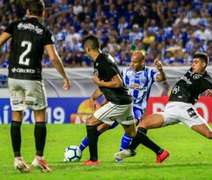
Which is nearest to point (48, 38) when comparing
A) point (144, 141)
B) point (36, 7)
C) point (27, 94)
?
point (36, 7)

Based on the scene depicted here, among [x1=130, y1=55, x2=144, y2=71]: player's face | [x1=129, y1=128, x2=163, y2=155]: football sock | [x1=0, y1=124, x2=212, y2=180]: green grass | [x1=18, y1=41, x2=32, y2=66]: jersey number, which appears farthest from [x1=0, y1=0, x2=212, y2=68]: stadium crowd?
[x1=18, y1=41, x2=32, y2=66]: jersey number

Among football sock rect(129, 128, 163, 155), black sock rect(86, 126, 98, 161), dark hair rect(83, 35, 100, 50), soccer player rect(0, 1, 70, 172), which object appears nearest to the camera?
soccer player rect(0, 1, 70, 172)

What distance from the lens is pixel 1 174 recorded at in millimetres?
11148

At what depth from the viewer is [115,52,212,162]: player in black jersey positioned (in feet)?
41.9

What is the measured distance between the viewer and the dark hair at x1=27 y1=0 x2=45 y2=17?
10.9m

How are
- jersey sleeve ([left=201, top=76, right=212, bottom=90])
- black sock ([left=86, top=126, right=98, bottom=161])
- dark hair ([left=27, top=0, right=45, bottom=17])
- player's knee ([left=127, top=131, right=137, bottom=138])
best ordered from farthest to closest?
jersey sleeve ([left=201, top=76, right=212, bottom=90])
player's knee ([left=127, top=131, right=137, bottom=138])
black sock ([left=86, top=126, right=98, bottom=161])
dark hair ([left=27, top=0, right=45, bottom=17])

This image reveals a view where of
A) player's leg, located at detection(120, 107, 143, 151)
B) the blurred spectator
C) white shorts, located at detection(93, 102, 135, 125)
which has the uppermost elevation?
white shorts, located at detection(93, 102, 135, 125)

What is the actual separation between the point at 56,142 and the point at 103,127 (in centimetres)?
415

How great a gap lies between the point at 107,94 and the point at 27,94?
147cm

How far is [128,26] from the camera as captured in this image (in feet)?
96.3

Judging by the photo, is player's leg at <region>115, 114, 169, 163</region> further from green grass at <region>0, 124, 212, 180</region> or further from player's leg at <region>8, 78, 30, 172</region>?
player's leg at <region>8, 78, 30, 172</region>

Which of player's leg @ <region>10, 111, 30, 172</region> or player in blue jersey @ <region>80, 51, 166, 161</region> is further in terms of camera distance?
player in blue jersey @ <region>80, 51, 166, 161</region>

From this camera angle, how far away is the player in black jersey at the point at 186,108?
12.8m

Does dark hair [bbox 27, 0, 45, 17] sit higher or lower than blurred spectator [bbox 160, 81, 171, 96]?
higher
